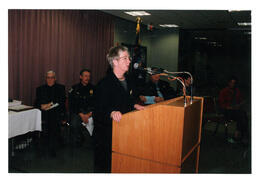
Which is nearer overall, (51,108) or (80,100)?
(51,108)

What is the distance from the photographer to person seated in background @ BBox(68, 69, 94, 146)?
4.24 metres

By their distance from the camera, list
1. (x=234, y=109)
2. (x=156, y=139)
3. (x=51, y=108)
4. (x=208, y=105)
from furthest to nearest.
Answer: (x=208, y=105) → (x=234, y=109) → (x=51, y=108) → (x=156, y=139)

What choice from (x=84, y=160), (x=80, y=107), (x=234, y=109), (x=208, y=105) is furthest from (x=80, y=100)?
(x=234, y=109)

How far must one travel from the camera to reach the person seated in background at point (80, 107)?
4.24 meters

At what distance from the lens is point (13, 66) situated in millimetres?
4301

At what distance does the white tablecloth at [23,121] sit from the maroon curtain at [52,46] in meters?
1.11

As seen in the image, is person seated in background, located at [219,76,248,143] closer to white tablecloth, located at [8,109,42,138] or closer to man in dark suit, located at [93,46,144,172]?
man in dark suit, located at [93,46,144,172]

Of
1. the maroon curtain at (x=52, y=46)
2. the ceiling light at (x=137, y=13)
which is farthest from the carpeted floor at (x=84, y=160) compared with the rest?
the ceiling light at (x=137, y=13)

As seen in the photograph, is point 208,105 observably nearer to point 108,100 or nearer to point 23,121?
point 108,100

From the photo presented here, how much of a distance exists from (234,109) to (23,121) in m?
3.84

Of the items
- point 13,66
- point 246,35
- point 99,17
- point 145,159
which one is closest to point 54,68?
point 13,66

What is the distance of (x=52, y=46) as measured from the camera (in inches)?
200

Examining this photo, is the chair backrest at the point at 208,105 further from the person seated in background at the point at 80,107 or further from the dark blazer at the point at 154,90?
the person seated in background at the point at 80,107
